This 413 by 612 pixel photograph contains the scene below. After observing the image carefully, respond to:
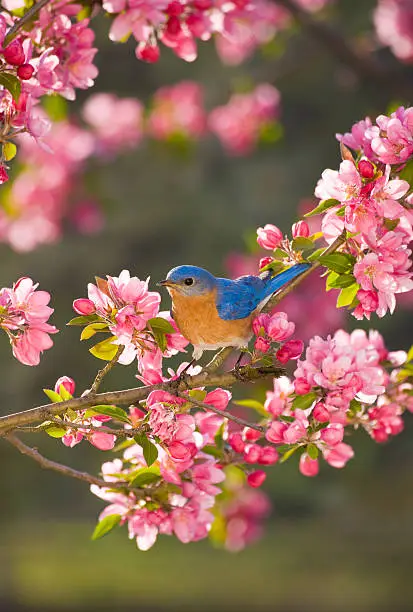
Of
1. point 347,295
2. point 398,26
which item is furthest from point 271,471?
point 347,295

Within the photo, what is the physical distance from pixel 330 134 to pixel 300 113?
28cm

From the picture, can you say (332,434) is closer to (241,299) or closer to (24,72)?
(241,299)

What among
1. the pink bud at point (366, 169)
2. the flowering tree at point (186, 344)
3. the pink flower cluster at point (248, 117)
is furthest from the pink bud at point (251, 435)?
the pink flower cluster at point (248, 117)

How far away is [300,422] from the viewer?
145cm

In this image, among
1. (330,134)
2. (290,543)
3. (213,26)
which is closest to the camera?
(213,26)

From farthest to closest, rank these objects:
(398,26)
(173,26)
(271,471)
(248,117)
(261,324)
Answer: (271,471) → (248,117) → (398,26) → (173,26) → (261,324)

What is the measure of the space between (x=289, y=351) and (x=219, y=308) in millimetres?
277

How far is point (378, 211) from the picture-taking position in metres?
1.42

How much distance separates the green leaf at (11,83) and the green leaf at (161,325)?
0.44 metres

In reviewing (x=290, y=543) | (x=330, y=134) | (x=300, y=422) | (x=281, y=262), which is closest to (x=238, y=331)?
(x=281, y=262)

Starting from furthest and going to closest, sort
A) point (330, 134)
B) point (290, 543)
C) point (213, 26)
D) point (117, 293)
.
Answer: point (330, 134) < point (290, 543) < point (213, 26) < point (117, 293)

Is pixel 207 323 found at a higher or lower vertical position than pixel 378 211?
lower

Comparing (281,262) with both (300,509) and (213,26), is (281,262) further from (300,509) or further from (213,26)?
(300,509)

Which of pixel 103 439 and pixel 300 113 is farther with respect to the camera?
pixel 300 113
